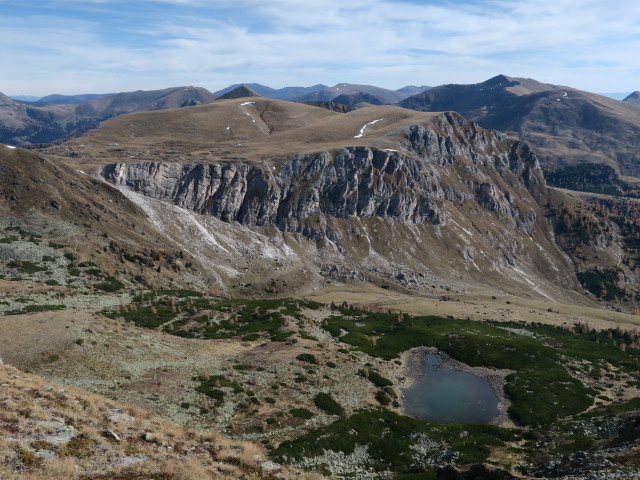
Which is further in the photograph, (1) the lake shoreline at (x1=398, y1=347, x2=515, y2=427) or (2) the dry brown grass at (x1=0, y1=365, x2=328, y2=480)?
(1) the lake shoreline at (x1=398, y1=347, x2=515, y2=427)

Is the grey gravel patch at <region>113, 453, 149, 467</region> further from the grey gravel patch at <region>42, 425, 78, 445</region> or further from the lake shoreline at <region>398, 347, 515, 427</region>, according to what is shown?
the lake shoreline at <region>398, 347, 515, 427</region>

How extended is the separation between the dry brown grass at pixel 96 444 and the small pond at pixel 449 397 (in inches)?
1810

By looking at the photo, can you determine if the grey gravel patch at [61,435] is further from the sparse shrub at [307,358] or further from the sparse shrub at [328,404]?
the sparse shrub at [307,358]

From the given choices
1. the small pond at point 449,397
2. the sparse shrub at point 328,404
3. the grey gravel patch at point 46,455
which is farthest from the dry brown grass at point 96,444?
the small pond at point 449,397

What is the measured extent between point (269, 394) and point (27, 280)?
73077 mm

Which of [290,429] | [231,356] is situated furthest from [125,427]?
[231,356]

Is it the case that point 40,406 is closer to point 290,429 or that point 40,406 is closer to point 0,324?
point 290,429

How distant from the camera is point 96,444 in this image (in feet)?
88.7

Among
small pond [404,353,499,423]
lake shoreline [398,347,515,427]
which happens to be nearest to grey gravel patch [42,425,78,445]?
small pond [404,353,499,423]

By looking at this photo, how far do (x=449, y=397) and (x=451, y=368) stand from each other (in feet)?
53.6

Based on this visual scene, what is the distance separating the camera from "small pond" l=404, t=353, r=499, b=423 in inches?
2778

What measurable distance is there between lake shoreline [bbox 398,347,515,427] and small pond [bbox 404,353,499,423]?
0.78 meters

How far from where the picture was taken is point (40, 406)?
3059 cm

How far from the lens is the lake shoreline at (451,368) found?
76688 mm
